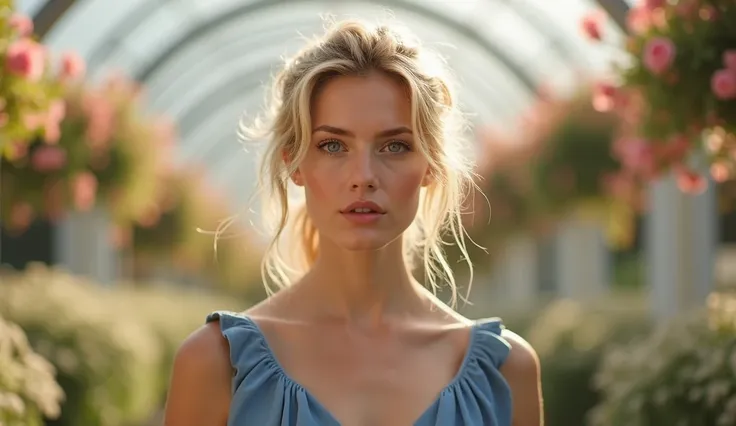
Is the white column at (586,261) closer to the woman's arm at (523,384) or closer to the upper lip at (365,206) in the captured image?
the woman's arm at (523,384)

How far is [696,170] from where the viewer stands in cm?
514

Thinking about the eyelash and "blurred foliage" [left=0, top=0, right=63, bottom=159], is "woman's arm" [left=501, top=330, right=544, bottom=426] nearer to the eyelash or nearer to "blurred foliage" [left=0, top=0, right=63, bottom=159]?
the eyelash

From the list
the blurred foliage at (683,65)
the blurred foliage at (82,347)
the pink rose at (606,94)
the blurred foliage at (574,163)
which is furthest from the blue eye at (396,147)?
the blurred foliage at (574,163)

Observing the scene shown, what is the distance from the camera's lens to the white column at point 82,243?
11.1 m

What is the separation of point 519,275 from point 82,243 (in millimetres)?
11465

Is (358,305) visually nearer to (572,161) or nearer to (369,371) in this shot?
(369,371)

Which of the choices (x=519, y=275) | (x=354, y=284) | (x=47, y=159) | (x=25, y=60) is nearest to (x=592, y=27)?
(x=25, y=60)

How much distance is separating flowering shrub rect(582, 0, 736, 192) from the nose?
226 cm

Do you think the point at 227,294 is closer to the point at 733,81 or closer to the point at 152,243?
the point at 152,243

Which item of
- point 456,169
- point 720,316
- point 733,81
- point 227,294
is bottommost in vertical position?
point 227,294

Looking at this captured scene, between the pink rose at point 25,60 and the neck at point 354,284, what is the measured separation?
6.42ft

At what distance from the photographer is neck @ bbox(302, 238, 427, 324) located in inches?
96.2

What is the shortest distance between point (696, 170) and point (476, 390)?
9.91 feet

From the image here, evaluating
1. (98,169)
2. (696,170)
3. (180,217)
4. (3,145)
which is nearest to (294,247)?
(3,145)
